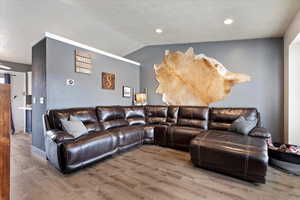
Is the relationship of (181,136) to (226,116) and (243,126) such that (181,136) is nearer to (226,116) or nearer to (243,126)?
(226,116)

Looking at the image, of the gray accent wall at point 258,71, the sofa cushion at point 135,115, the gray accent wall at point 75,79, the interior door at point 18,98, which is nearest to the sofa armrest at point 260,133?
the gray accent wall at point 258,71

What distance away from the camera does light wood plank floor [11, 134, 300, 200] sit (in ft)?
5.87

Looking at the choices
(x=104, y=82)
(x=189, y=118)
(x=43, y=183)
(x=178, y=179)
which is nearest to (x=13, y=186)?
(x=43, y=183)

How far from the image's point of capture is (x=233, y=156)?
2.14 meters

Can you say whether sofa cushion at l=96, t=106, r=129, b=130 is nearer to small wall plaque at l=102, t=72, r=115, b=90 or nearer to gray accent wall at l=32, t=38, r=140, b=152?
gray accent wall at l=32, t=38, r=140, b=152

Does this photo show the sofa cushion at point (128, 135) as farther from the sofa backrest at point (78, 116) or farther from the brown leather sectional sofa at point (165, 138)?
the sofa backrest at point (78, 116)

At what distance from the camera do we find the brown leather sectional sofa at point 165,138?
2.13 meters

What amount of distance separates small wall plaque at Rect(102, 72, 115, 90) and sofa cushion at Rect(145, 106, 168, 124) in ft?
4.23

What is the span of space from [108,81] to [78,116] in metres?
1.53

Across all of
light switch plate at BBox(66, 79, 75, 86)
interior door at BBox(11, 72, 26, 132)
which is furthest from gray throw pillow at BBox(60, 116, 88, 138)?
interior door at BBox(11, 72, 26, 132)

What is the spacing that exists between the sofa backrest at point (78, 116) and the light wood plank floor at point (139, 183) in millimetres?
747

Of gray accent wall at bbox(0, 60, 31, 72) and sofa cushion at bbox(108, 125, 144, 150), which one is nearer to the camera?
sofa cushion at bbox(108, 125, 144, 150)

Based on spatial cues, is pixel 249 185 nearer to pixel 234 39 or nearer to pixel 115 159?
pixel 115 159

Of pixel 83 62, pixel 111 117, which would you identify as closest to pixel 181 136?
pixel 111 117
